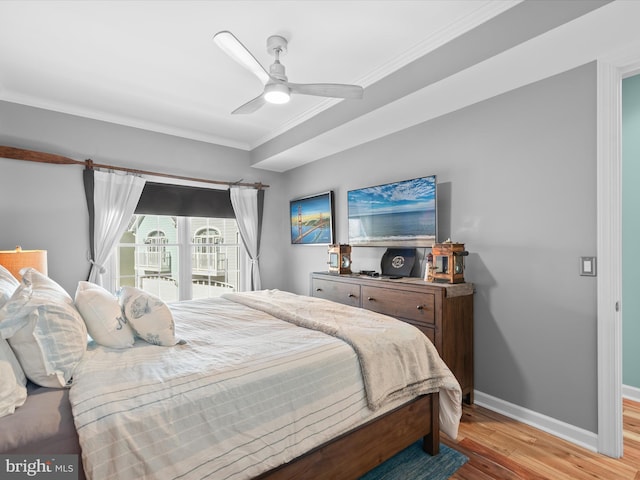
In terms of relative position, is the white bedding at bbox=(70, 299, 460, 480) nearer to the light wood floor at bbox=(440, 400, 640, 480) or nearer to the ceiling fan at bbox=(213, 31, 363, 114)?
the light wood floor at bbox=(440, 400, 640, 480)

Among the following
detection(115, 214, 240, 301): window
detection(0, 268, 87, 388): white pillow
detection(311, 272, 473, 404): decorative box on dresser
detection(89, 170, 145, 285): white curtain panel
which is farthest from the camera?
detection(115, 214, 240, 301): window

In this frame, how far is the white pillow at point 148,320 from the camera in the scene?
160cm

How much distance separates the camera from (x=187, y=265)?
166 inches

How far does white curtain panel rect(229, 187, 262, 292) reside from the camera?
179 inches

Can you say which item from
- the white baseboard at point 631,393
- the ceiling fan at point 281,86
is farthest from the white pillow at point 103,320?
the white baseboard at point 631,393

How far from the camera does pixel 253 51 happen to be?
2428 mm

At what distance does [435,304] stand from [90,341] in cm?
213

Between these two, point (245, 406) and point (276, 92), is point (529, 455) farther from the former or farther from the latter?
point (276, 92)

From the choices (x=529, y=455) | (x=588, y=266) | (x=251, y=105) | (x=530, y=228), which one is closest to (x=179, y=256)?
(x=251, y=105)

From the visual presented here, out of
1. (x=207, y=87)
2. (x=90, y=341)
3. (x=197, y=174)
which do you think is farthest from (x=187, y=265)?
(x=90, y=341)

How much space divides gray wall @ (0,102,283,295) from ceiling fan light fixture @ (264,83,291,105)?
2.31 m

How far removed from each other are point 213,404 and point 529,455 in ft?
6.44

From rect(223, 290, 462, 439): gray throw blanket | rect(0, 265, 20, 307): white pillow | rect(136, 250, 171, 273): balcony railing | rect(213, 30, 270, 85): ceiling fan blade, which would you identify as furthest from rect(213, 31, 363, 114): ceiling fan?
rect(136, 250, 171, 273): balcony railing

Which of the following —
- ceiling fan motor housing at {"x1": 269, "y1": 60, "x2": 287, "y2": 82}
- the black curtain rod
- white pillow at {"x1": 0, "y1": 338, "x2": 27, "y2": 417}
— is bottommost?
white pillow at {"x1": 0, "y1": 338, "x2": 27, "y2": 417}
